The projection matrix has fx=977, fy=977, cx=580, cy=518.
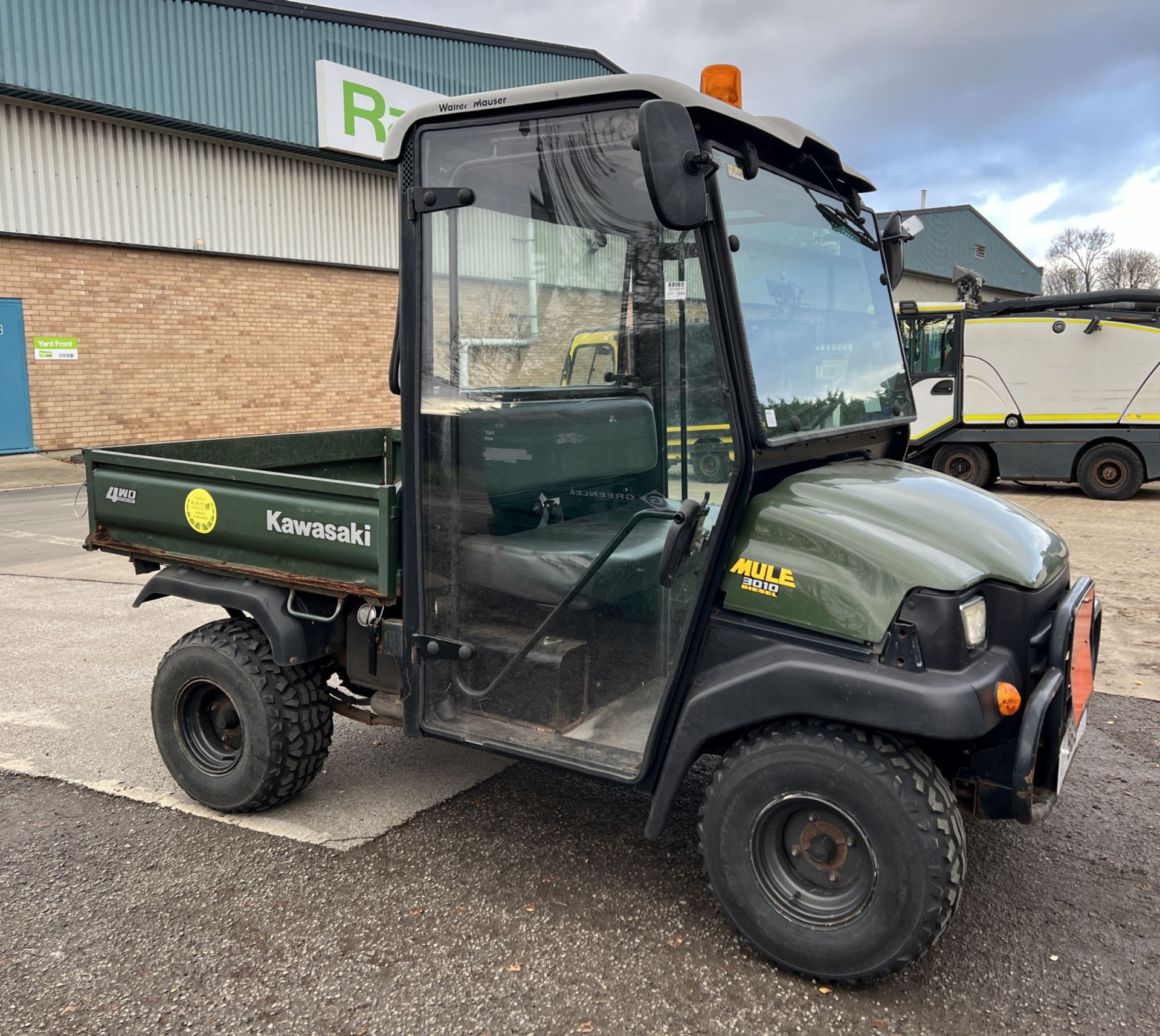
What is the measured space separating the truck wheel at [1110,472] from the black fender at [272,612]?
11407 millimetres

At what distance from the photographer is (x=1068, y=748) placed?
2789mm

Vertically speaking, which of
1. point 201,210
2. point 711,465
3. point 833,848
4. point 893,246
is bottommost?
point 833,848

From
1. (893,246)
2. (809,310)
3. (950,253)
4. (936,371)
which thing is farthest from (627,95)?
(950,253)

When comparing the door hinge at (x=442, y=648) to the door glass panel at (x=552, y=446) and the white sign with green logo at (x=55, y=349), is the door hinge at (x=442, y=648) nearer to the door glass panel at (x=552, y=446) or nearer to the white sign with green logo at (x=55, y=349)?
the door glass panel at (x=552, y=446)

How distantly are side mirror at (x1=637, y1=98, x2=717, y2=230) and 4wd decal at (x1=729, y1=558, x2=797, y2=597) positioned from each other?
35.5 inches

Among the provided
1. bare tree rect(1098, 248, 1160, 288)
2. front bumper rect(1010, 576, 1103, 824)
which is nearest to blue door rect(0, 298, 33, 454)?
front bumper rect(1010, 576, 1103, 824)

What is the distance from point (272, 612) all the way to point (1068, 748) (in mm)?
2575

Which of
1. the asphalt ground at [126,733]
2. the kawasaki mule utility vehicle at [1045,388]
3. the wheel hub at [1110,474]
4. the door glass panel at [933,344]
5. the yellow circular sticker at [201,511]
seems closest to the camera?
the yellow circular sticker at [201,511]

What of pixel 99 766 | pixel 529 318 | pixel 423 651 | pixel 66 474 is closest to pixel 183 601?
pixel 99 766

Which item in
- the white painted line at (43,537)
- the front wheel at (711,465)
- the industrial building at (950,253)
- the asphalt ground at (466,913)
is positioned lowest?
the white painted line at (43,537)

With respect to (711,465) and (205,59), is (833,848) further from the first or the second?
(205,59)

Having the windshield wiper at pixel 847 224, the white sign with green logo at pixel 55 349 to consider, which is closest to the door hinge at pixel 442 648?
the windshield wiper at pixel 847 224

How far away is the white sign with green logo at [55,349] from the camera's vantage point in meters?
14.7

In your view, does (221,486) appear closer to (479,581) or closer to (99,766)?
(479,581)
